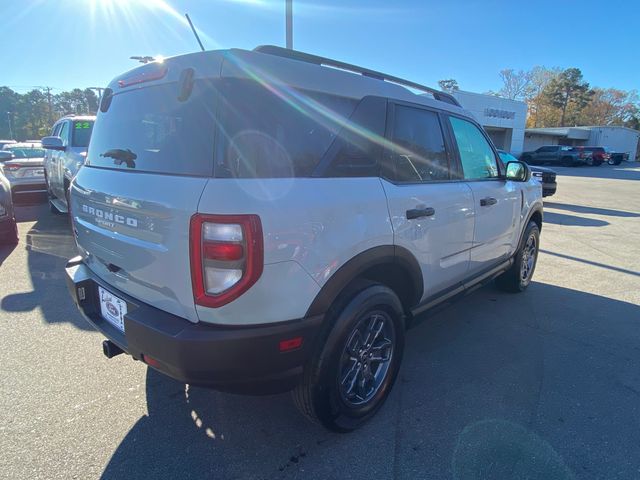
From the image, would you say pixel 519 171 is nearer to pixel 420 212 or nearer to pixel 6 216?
pixel 420 212

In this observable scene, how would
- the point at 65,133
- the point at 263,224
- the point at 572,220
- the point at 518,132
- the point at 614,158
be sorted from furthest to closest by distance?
the point at 518,132 < the point at 614,158 < the point at 572,220 < the point at 65,133 < the point at 263,224

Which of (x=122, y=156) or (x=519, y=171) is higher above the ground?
(x=122, y=156)

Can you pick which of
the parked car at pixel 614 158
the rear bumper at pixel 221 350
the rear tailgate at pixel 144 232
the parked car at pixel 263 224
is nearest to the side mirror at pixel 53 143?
the parked car at pixel 263 224

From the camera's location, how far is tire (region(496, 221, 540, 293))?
181 inches

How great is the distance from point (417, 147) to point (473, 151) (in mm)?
1037

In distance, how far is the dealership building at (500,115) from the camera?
3534cm

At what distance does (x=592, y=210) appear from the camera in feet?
39.7

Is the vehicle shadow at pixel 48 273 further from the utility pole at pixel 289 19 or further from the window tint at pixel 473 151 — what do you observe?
the utility pole at pixel 289 19

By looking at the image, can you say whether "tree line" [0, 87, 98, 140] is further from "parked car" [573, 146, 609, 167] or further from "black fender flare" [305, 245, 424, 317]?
"black fender flare" [305, 245, 424, 317]

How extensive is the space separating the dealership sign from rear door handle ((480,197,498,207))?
1494 inches

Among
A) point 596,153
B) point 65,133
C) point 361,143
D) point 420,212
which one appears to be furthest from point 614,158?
point 361,143

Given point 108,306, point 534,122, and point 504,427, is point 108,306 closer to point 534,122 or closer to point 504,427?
point 504,427

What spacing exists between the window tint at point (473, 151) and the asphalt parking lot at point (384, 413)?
4.94ft

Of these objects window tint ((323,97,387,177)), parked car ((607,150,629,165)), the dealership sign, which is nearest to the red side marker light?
window tint ((323,97,387,177))
